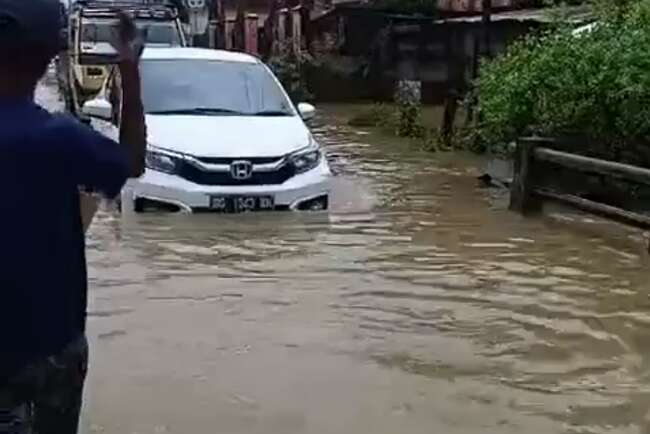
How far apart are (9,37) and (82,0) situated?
26.8 meters

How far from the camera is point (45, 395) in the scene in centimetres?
297

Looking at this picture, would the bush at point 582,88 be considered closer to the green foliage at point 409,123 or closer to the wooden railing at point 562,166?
the wooden railing at point 562,166

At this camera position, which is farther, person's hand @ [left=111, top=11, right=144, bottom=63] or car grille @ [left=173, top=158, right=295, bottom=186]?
car grille @ [left=173, top=158, right=295, bottom=186]

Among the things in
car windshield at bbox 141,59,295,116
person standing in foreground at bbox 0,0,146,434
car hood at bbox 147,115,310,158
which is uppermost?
person standing in foreground at bbox 0,0,146,434

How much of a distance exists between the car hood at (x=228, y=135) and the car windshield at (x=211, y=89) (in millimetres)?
228

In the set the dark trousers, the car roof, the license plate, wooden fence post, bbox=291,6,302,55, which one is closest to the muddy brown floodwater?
the license plate

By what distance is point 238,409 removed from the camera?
19.3 feet

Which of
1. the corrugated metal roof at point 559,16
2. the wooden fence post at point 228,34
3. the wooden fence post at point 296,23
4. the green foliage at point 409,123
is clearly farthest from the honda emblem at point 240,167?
the wooden fence post at point 228,34

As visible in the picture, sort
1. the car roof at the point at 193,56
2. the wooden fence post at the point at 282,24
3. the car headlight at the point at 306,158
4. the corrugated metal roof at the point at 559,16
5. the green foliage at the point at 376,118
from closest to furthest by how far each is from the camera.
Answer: the car headlight at the point at 306,158
the car roof at the point at 193,56
the corrugated metal roof at the point at 559,16
the green foliage at the point at 376,118
the wooden fence post at the point at 282,24

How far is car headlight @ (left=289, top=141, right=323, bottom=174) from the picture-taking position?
38.1 ft

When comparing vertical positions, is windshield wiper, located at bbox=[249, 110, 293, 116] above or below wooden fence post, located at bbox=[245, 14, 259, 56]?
above

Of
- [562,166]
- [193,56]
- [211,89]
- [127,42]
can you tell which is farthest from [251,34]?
[127,42]

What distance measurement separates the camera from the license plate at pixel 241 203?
1141 cm

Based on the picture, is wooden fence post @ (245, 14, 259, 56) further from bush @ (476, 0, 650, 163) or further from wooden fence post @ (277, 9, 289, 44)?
bush @ (476, 0, 650, 163)
